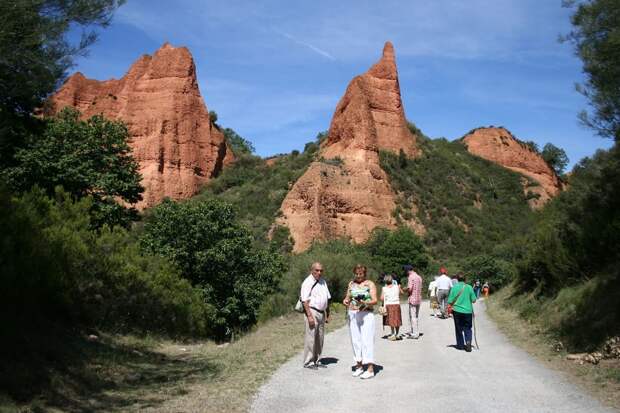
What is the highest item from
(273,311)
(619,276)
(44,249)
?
(44,249)

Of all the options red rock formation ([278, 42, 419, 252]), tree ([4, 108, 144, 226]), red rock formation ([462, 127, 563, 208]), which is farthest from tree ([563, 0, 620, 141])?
red rock formation ([462, 127, 563, 208])

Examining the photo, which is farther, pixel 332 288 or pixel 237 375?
pixel 332 288

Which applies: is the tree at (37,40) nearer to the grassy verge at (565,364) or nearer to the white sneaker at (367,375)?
the white sneaker at (367,375)

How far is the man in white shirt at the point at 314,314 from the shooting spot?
30.1 feet

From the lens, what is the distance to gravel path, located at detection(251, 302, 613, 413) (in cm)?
662

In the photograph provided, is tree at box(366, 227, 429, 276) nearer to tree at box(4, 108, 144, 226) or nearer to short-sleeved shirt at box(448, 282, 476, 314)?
tree at box(4, 108, 144, 226)

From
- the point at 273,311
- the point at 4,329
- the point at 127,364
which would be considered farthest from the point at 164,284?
the point at 4,329

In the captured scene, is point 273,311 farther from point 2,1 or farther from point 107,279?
point 2,1

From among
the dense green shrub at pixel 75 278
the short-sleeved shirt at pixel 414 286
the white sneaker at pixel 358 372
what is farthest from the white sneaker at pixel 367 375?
the short-sleeved shirt at pixel 414 286

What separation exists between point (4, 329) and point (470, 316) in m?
8.39

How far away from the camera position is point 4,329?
8430 mm

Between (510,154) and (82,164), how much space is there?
71.2 metres

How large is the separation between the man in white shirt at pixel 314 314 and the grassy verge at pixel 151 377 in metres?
0.70

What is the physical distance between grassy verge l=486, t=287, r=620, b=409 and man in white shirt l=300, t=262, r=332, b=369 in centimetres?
389
